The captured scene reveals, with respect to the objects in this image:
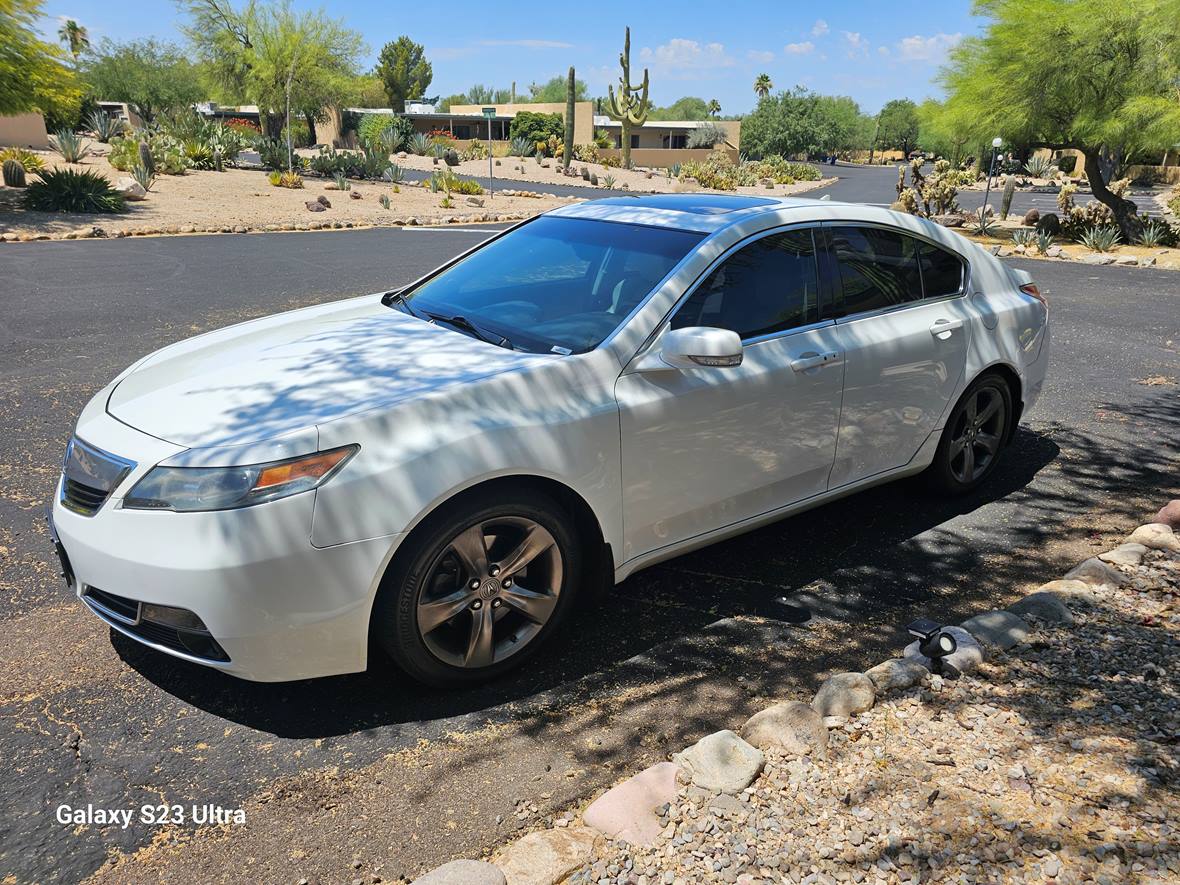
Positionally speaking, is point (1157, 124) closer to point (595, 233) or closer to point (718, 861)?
point (595, 233)

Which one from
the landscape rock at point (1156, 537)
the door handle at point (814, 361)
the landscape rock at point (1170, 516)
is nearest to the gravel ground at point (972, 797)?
the landscape rock at point (1156, 537)

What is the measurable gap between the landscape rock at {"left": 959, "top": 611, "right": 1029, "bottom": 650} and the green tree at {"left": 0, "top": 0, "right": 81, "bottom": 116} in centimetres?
2245

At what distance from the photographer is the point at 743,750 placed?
2840 millimetres

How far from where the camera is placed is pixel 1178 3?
17.7m

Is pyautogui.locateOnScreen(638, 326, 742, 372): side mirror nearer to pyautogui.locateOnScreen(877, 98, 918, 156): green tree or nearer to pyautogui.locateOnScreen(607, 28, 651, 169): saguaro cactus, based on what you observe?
pyautogui.locateOnScreen(607, 28, 651, 169): saguaro cactus

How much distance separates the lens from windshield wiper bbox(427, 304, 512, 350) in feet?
12.1

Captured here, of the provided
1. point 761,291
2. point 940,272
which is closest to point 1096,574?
point 940,272

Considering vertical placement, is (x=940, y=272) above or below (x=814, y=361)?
above

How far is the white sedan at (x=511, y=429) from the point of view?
284 centimetres

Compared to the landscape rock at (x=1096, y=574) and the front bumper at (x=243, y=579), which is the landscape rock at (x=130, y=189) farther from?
the landscape rock at (x=1096, y=574)

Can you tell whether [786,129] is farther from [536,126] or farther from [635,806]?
[635,806]

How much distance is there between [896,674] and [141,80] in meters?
69.7

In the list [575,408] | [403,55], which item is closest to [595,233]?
[575,408]

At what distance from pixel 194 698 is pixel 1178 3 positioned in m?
21.8
